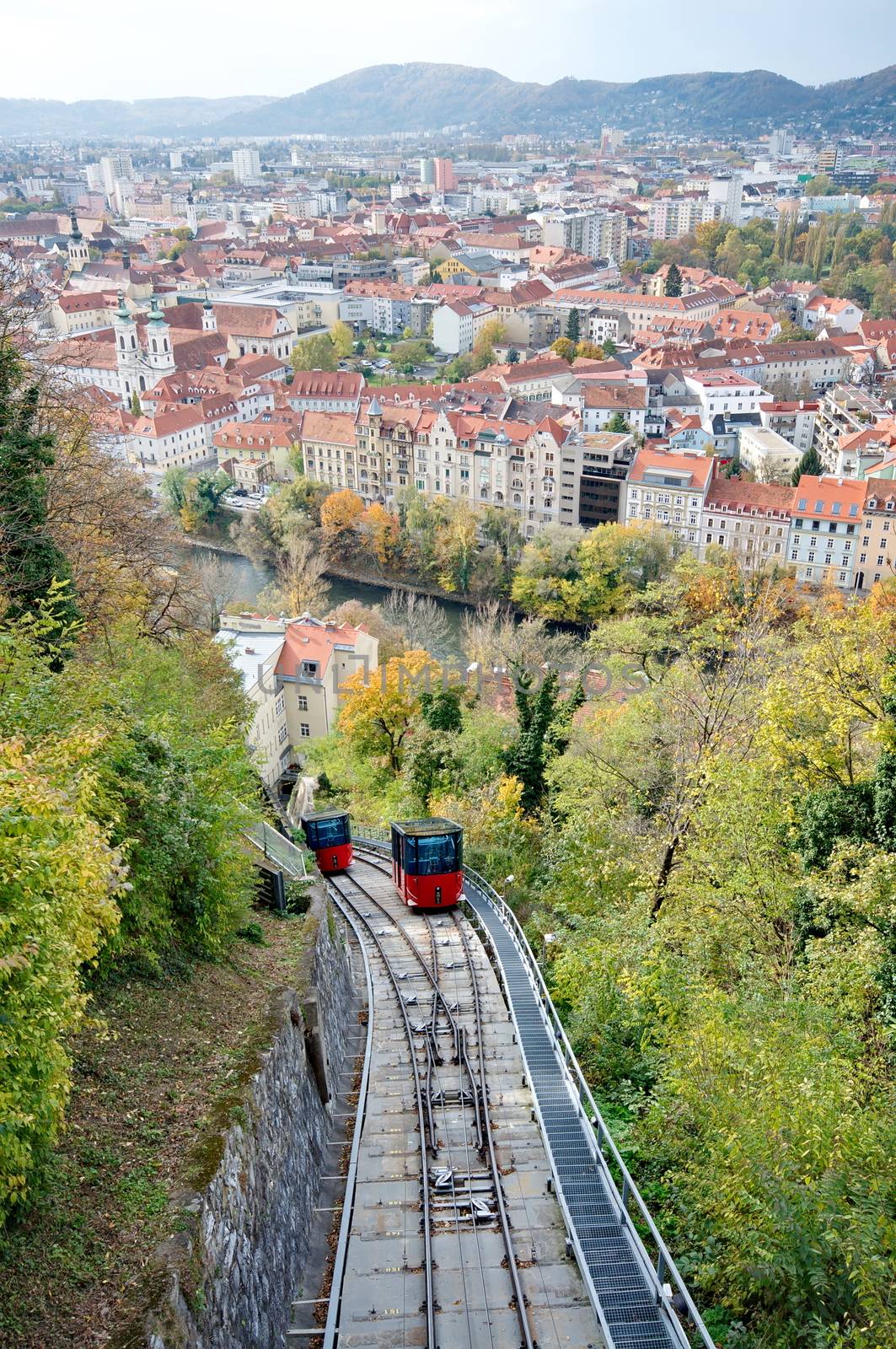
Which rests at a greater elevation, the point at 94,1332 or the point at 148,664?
the point at 94,1332

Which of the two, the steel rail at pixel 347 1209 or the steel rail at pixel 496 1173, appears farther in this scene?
the steel rail at pixel 496 1173

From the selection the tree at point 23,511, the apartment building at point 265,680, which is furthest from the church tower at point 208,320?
the tree at point 23,511

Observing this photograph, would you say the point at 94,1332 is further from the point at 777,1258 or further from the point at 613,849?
the point at 613,849

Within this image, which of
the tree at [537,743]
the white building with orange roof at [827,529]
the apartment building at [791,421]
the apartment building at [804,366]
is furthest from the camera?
the apartment building at [804,366]

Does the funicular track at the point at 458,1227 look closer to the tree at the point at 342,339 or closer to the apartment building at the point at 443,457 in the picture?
the apartment building at the point at 443,457

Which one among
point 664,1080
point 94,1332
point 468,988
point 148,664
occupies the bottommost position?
point 468,988

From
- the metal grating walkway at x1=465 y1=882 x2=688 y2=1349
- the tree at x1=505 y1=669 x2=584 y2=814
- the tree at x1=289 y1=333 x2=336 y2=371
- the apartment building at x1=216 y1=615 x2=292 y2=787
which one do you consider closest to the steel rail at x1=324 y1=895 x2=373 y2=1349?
the metal grating walkway at x1=465 y1=882 x2=688 y2=1349

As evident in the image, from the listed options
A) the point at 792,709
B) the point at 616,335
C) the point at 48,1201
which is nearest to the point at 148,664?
the point at 792,709
